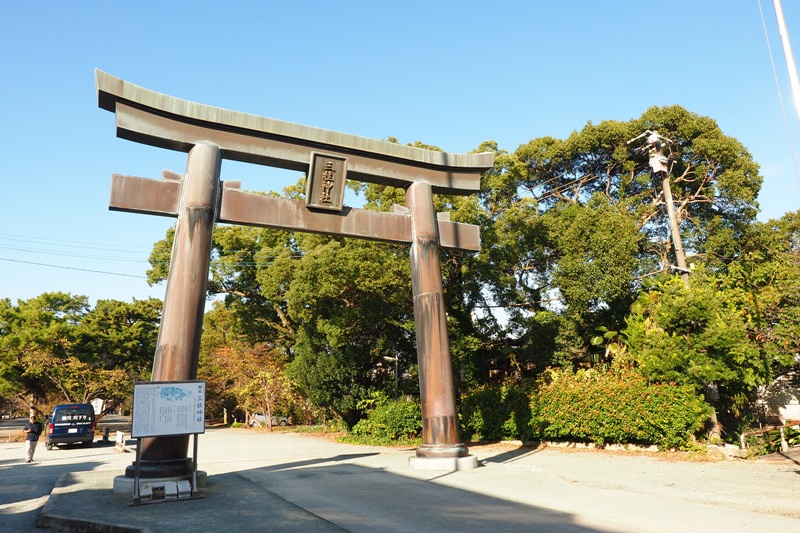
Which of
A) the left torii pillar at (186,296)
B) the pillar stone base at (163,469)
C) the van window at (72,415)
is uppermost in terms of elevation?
the left torii pillar at (186,296)

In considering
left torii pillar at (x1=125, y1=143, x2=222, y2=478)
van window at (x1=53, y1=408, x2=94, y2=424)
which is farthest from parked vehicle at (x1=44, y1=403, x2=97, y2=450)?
left torii pillar at (x1=125, y1=143, x2=222, y2=478)

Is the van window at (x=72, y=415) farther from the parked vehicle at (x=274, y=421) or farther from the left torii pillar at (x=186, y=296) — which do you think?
the left torii pillar at (x=186, y=296)

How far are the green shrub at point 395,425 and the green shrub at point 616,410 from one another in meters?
5.03

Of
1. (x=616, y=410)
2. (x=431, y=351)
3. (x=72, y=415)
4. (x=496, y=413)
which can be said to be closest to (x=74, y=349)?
(x=72, y=415)

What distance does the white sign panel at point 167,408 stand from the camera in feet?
26.4

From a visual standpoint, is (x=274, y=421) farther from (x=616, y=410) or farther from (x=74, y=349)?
(x=616, y=410)

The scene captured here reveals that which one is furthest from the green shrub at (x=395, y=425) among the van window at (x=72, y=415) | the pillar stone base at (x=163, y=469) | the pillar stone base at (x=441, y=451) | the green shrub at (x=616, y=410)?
the pillar stone base at (x=163, y=469)

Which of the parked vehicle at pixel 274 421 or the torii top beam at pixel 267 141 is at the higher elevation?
the torii top beam at pixel 267 141

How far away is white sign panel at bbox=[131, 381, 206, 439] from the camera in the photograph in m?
8.04

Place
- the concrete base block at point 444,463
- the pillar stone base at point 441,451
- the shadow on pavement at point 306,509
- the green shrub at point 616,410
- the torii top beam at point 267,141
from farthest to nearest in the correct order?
the green shrub at point 616,410, the pillar stone base at point 441,451, the concrete base block at point 444,463, the torii top beam at point 267,141, the shadow on pavement at point 306,509

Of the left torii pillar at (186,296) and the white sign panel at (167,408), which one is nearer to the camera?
the white sign panel at (167,408)

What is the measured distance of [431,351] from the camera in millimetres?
11922

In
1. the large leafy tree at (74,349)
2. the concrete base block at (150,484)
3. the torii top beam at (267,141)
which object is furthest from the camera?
the large leafy tree at (74,349)

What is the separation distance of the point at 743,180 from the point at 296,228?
20885 millimetres
